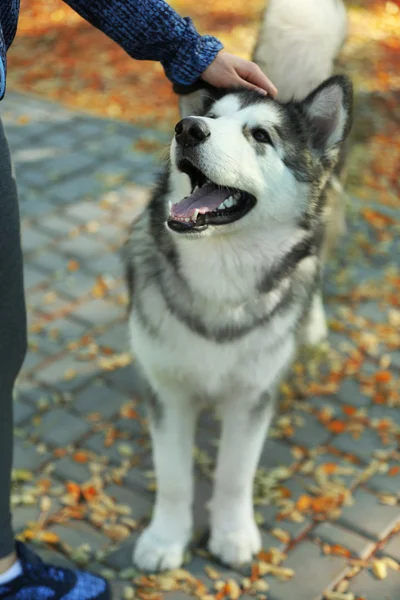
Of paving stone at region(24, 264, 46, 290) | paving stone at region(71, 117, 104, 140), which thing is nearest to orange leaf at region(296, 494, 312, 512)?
paving stone at region(24, 264, 46, 290)

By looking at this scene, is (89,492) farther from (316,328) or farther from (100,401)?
(316,328)

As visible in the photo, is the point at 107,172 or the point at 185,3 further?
the point at 185,3

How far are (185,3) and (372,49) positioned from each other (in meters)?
2.56

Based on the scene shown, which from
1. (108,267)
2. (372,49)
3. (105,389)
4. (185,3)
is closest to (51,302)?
(108,267)

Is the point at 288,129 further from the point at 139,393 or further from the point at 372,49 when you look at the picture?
the point at 372,49

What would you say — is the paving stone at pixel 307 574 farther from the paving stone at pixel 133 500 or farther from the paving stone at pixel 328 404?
the paving stone at pixel 328 404

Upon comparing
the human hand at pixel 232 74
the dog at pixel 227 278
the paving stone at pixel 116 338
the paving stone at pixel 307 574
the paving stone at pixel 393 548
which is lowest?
the paving stone at pixel 116 338

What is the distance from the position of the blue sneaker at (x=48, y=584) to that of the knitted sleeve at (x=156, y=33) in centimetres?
167

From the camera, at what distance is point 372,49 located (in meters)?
8.32

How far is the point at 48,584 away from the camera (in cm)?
255

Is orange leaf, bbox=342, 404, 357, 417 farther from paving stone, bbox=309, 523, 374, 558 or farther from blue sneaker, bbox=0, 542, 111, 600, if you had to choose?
blue sneaker, bbox=0, 542, 111, 600

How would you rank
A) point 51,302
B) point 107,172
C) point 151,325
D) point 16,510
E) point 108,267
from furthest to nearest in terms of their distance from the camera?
point 107,172, point 108,267, point 51,302, point 16,510, point 151,325

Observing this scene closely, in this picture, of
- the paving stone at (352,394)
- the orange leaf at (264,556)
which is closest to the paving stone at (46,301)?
the paving stone at (352,394)

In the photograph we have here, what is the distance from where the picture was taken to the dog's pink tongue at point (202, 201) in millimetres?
2369
